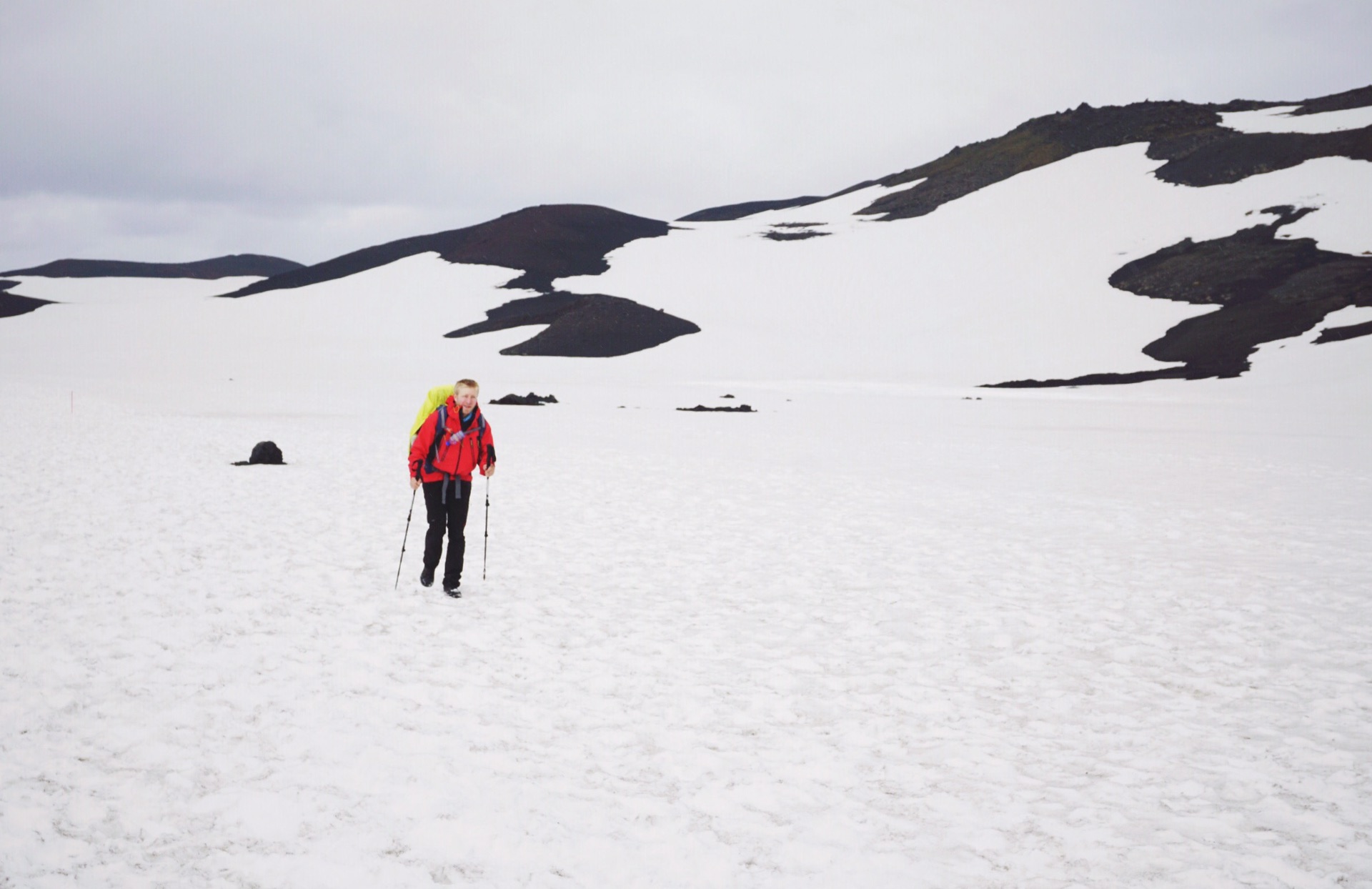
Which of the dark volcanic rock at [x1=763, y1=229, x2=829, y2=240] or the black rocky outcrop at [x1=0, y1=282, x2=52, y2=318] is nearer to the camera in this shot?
the black rocky outcrop at [x1=0, y1=282, x2=52, y2=318]

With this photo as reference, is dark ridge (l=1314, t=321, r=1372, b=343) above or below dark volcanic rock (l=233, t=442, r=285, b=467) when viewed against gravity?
above

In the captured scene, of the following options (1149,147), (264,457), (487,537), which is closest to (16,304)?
(264,457)

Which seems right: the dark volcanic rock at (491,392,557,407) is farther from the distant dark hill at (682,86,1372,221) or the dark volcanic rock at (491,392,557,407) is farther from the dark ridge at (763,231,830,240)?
the distant dark hill at (682,86,1372,221)

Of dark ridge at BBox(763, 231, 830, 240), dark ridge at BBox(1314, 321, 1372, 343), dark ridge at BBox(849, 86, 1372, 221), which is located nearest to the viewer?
dark ridge at BBox(1314, 321, 1372, 343)

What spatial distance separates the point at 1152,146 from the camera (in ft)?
300

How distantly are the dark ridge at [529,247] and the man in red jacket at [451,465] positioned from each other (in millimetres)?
80408

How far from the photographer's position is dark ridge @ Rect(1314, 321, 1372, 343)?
47.8 meters

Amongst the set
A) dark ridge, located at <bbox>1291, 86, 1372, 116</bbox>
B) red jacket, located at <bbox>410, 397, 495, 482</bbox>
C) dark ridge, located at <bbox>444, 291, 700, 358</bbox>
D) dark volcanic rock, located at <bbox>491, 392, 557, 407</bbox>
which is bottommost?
red jacket, located at <bbox>410, 397, 495, 482</bbox>

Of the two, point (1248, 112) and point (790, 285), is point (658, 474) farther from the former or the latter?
point (1248, 112)

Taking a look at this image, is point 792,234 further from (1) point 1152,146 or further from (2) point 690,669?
(2) point 690,669

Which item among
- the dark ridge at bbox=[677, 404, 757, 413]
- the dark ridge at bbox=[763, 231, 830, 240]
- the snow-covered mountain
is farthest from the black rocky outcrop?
the dark ridge at bbox=[677, 404, 757, 413]

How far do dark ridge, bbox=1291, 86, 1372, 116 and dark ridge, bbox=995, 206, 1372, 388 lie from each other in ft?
111

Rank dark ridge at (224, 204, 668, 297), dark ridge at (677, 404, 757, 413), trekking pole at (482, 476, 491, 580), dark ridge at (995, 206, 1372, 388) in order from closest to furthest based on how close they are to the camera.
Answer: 1. trekking pole at (482, 476, 491, 580)
2. dark ridge at (677, 404, 757, 413)
3. dark ridge at (995, 206, 1372, 388)
4. dark ridge at (224, 204, 668, 297)

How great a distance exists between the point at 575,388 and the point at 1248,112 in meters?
94.3
